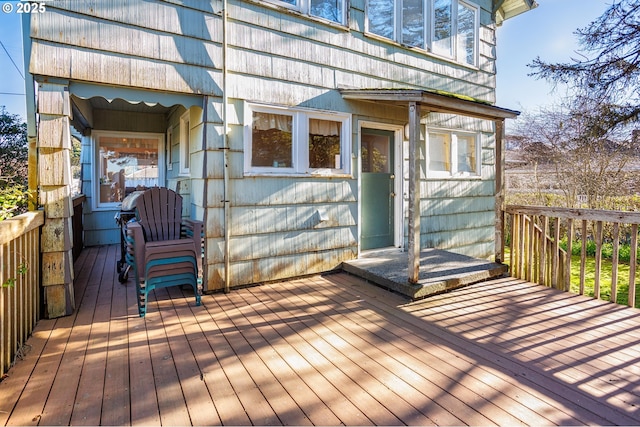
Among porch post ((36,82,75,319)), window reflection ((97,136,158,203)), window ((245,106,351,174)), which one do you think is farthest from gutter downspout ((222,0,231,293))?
window reflection ((97,136,158,203))

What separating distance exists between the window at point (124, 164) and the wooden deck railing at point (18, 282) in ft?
11.9

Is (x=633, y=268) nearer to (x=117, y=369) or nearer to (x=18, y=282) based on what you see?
(x=117, y=369)

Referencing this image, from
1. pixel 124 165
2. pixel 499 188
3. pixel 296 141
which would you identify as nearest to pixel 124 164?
pixel 124 165

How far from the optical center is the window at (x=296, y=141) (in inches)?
161

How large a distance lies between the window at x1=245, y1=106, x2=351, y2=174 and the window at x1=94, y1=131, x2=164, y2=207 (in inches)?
124

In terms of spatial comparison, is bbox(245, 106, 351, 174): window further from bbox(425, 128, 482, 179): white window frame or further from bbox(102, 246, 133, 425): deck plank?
bbox(102, 246, 133, 425): deck plank

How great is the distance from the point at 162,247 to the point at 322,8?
3.54 metres

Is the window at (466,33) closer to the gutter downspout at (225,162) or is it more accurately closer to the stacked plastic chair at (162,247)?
the gutter downspout at (225,162)

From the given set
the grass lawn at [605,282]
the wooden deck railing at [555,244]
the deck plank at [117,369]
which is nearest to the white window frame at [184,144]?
the deck plank at [117,369]

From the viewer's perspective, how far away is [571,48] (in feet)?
19.0

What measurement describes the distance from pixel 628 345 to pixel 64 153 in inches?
192

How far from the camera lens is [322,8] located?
4.50 meters

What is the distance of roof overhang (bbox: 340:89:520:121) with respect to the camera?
3764 millimetres

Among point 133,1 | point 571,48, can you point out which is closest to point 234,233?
point 133,1
